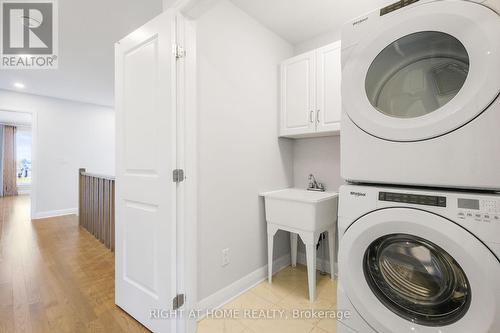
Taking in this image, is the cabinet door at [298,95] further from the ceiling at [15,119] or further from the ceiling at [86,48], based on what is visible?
the ceiling at [15,119]

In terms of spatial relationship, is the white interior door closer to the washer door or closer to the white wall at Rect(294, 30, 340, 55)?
the washer door

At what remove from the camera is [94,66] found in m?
2.94

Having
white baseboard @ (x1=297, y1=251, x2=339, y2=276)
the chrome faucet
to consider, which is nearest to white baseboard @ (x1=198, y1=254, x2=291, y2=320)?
white baseboard @ (x1=297, y1=251, x2=339, y2=276)

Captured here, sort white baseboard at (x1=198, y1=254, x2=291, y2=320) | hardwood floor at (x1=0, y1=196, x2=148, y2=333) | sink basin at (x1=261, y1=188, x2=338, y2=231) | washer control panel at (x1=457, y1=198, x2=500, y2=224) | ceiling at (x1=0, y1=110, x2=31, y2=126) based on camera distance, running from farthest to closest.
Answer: ceiling at (x1=0, y1=110, x2=31, y2=126), sink basin at (x1=261, y1=188, x2=338, y2=231), white baseboard at (x1=198, y1=254, x2=291, y2=320), hardwood floor at (x1=0, y1=196, x2=148, y2=333), washer control panel at (x1=457, y1=198, x2=500, y2=224)

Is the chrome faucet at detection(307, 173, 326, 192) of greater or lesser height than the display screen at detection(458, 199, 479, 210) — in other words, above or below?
below

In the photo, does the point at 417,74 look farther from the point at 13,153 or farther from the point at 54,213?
the point at 13,153

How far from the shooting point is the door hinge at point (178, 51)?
1.23 metres

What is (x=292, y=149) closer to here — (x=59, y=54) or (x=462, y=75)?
(x=462, y=75)

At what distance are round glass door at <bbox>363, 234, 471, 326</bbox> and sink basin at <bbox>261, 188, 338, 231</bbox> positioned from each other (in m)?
0.64

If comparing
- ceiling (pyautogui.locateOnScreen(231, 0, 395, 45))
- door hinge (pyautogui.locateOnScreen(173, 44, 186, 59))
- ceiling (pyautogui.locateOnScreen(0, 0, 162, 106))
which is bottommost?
door hinge (pyautogui.locateOnScreen(173, 44, 186, 59))

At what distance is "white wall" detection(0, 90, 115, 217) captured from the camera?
397 cm

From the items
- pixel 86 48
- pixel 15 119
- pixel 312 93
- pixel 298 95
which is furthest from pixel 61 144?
pixel 312 93

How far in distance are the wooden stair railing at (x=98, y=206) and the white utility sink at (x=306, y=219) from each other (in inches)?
76.1

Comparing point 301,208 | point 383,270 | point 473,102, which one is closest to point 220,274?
point 301,208
